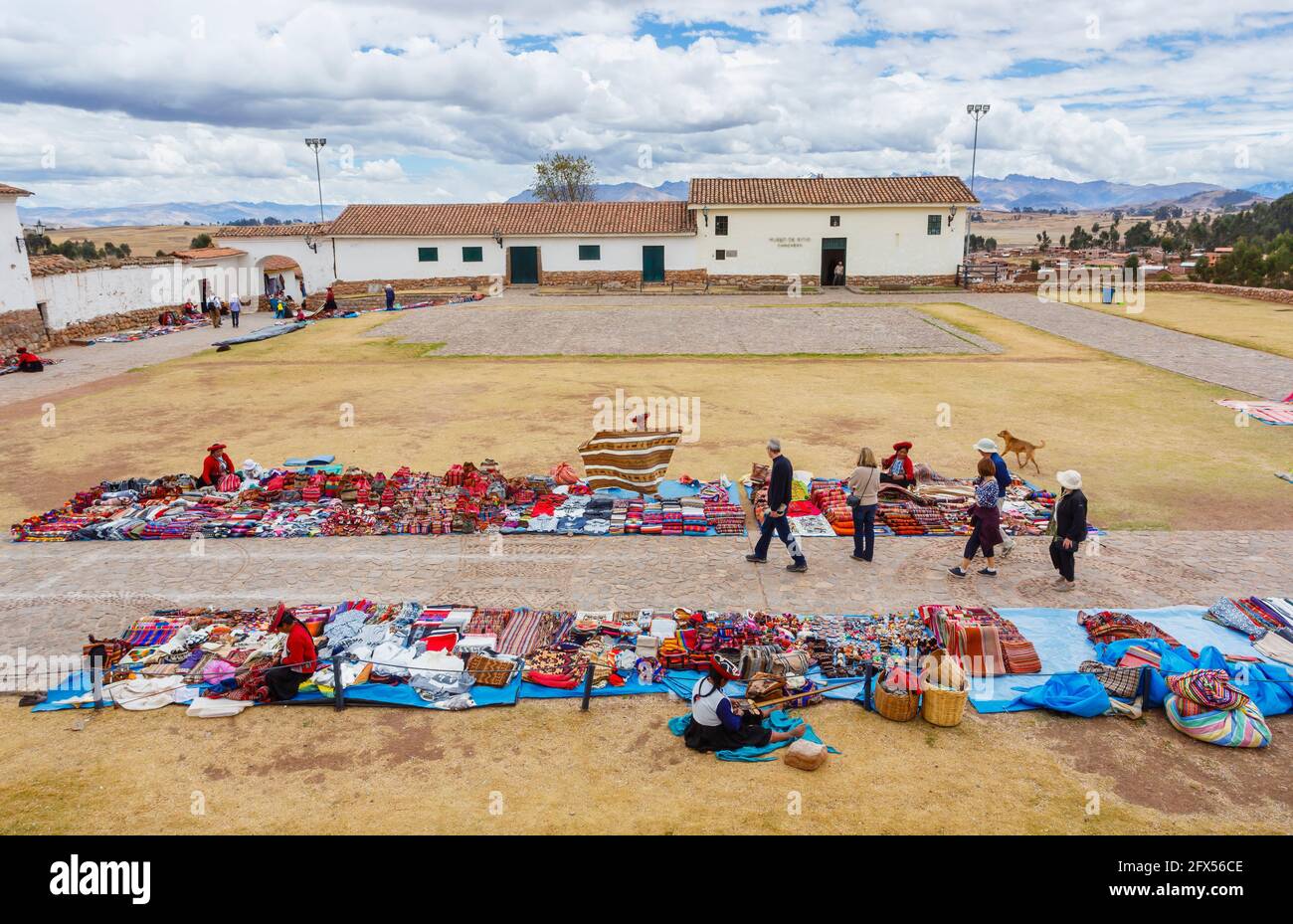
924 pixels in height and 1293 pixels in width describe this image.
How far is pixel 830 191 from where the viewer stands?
49375mm

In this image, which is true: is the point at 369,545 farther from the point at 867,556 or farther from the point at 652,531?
the point at 867,556

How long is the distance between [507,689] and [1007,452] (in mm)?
11174

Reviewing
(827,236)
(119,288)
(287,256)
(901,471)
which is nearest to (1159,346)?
(901,471)

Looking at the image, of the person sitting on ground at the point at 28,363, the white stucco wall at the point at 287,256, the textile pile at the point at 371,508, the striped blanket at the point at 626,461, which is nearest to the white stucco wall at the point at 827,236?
the white stucco wall at the point at 287,256

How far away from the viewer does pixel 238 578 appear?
37.7 ft

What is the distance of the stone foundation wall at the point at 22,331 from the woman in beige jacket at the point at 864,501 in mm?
29247

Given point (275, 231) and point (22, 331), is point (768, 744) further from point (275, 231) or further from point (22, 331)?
point (275, 231)

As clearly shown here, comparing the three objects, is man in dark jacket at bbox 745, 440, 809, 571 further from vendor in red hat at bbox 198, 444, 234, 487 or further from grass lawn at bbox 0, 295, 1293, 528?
vendor in red hat at bbox 198, 444, 234, 487

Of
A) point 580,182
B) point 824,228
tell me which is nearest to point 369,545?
point 824,228

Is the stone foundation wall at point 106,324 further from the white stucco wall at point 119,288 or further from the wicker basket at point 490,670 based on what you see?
the wicker basket at point 490,670

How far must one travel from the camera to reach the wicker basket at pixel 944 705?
7.98 meters

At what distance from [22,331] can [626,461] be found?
2611 centimetres

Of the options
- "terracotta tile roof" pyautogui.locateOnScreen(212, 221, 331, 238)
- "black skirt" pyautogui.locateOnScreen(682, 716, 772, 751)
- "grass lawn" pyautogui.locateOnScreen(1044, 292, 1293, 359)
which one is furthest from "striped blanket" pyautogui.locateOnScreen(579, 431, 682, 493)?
"terracotta tile roof" pyautogui.locateOnScreen(212, 221, 331, 238)

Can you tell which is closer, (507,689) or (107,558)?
(507,689)
